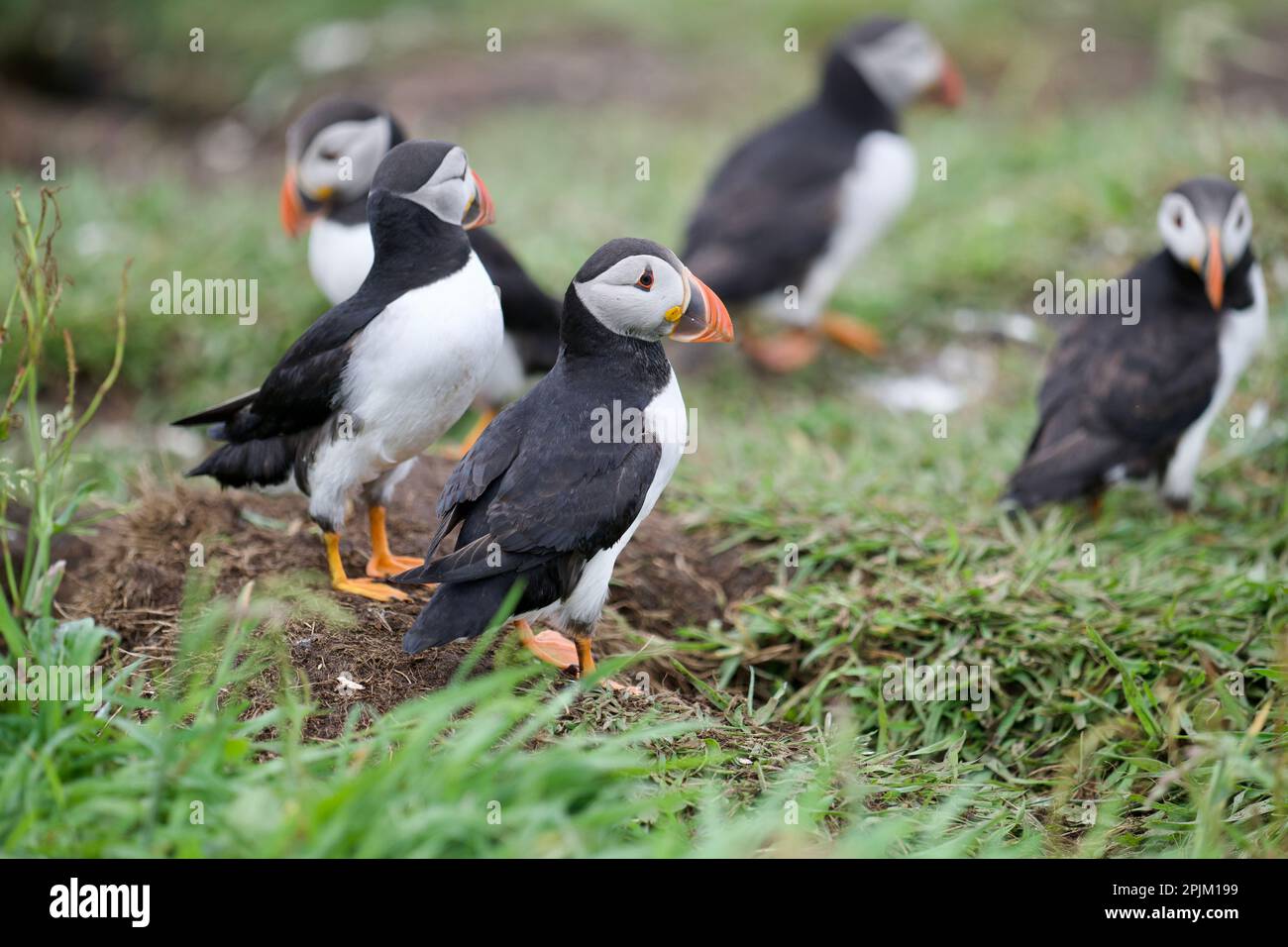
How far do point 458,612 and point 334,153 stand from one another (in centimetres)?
256

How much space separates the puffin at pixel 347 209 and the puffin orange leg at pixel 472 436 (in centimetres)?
3

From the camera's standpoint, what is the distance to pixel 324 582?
413cm

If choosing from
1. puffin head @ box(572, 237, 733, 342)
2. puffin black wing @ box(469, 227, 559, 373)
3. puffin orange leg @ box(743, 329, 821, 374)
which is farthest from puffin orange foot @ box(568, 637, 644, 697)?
puffin orange leg @ box(743, 329, 821, 374)

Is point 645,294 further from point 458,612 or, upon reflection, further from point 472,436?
point 472,436

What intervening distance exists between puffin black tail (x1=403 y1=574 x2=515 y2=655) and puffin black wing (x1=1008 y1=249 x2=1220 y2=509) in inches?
99.2

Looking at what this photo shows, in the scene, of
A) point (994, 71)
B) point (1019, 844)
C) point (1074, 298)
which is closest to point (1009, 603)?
point (1019, 844)

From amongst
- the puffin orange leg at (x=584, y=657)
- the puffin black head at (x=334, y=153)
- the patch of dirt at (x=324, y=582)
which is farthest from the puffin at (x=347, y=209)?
the puffin orange leg at (x=584, y=657)

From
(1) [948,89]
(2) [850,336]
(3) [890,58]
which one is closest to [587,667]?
(2) [850,336]

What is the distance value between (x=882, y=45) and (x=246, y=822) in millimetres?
6379

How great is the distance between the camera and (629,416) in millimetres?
3691

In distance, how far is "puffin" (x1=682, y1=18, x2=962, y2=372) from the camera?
7.13 meters

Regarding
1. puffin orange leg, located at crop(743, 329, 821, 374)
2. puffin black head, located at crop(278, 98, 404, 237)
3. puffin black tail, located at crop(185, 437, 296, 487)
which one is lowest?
puffin black tail, located at crop(185, 437, 296, 487)

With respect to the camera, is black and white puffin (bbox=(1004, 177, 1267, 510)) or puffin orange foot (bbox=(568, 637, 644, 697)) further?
black and white puffin (bbox=(1004, 177, 1267, 510))

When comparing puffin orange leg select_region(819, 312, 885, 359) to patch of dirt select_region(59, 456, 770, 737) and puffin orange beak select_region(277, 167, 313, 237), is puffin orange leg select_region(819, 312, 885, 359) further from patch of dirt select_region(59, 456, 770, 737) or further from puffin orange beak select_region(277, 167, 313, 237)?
puffin orange beak select_region(277, 167, 313, 237)
